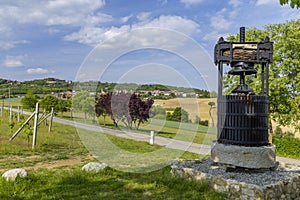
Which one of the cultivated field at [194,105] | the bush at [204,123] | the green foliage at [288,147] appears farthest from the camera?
the green foliage at [288,147]

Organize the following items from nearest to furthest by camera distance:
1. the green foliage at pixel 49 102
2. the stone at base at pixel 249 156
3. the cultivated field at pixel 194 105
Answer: the stone at base at pixel 249 156
the cultivated field at pixel 194 105
the green foliage at pixel 49 102

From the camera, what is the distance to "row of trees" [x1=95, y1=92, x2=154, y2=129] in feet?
29.1

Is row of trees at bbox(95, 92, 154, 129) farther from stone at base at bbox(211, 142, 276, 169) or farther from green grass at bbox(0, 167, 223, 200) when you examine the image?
stone at base at bbox(211, 142, 276, 169)

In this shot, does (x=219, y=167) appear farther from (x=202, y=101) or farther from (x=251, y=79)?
(x=251, y=79)

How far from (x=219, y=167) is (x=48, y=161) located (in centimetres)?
546

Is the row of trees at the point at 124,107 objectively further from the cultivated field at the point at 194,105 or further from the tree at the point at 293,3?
the tree at the point at 293,3

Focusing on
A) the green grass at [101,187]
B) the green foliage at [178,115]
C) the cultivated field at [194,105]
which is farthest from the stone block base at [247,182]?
the green foliage at [178,115]

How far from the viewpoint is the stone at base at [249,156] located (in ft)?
21.3

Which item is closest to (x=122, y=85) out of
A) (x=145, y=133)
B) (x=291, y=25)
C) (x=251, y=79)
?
(x=145, y=133)

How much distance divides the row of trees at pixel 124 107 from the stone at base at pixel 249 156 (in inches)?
139

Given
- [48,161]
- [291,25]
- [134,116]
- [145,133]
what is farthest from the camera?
[291,25]

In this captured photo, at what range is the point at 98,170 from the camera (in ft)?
23.2

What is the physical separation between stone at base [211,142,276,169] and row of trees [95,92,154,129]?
3.53 m

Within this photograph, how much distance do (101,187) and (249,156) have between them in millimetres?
3538
